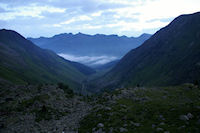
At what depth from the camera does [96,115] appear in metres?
35.8

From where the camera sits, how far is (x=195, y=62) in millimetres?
199250

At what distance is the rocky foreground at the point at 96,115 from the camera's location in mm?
28812

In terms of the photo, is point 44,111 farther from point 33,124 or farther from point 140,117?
point 140,117

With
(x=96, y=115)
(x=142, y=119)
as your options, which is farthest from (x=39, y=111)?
(x=142, y=119)

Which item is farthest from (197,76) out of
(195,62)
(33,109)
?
(33,109)

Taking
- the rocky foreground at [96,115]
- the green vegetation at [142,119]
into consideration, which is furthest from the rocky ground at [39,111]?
the green vegetation at [142,119]

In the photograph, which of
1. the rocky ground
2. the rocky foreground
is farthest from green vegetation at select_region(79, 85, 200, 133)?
the rocky ground

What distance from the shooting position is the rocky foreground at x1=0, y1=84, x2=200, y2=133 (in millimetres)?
28812

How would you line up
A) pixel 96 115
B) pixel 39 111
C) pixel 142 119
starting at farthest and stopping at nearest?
pixel 39 111 < pixel 96 115 < pixel 142 119

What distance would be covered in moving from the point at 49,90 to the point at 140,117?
32.1 m

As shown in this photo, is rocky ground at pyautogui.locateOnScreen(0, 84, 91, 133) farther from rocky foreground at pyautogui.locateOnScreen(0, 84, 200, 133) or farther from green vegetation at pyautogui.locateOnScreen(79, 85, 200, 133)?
green vegetation at pyautogui.locateOnScreen(79, 85, 200, 133)

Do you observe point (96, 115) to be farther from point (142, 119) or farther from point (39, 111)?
point (39, 111)

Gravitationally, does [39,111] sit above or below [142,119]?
below

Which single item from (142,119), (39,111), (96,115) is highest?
(142,119)
